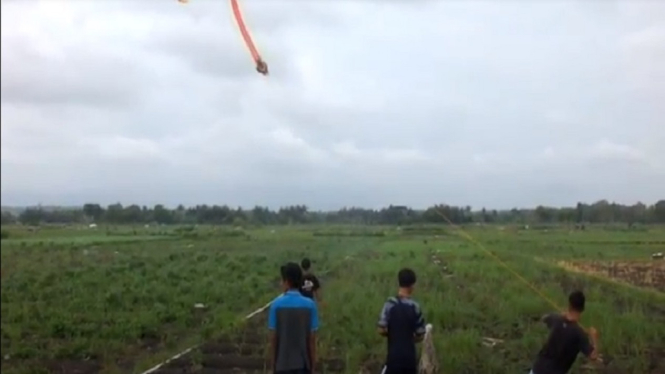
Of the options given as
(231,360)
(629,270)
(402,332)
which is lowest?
(231,360)

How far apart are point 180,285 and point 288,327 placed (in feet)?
48.7

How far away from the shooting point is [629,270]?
2755cm

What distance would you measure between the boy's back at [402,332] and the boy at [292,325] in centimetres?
66

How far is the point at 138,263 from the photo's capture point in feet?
74.1

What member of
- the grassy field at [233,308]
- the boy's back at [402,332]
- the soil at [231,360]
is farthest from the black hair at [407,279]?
the soil at [231,360]

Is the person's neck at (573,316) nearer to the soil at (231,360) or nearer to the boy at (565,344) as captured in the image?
the boy at (565,344)

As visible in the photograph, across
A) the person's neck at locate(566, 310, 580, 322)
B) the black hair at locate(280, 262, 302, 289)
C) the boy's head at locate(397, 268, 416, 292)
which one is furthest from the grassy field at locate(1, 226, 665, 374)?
the person's neck at locate(566, 310, 580, 322)

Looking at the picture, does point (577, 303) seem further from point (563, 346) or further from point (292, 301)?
point (292, 301)

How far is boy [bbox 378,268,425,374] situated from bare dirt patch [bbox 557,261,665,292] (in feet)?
46.2

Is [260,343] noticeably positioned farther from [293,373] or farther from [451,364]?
[293,373]

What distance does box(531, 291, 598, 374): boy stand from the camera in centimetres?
735

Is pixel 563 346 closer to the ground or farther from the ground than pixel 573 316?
closer to the ground

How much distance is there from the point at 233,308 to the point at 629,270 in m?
14.1

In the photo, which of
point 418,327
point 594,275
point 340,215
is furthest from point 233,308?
point 594,275
